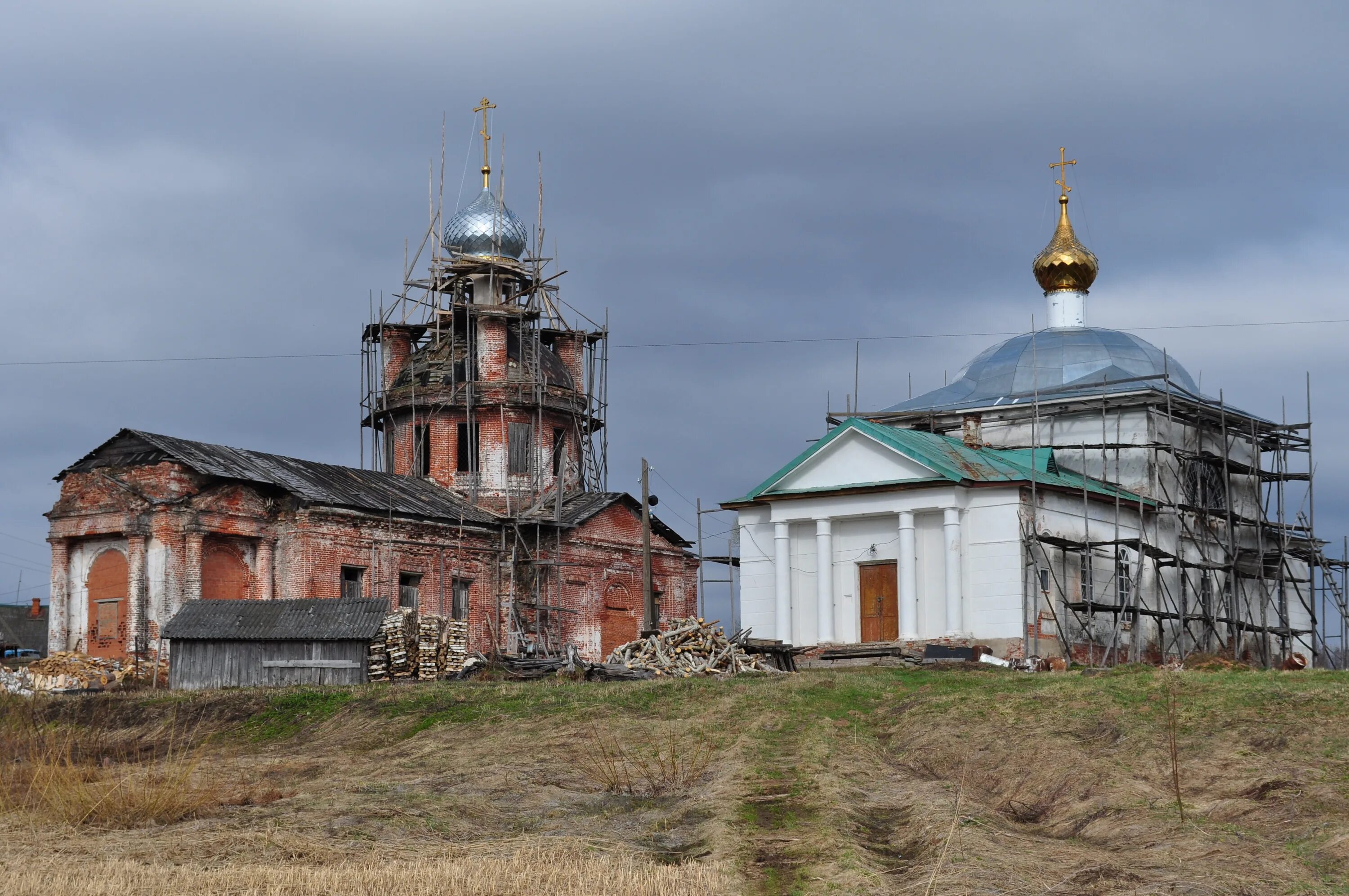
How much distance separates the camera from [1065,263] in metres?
44.0

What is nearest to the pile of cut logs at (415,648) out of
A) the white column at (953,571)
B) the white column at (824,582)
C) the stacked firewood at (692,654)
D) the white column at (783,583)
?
the stacked firewood at (692,654)

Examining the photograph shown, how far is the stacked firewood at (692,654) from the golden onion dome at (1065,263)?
17902 mm

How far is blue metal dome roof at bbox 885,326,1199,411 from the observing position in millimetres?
39156

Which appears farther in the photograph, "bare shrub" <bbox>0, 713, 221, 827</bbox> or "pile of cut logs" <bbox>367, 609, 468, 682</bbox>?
"pile of cut logs" <bbox>367, 609, 468, 682</bbox>

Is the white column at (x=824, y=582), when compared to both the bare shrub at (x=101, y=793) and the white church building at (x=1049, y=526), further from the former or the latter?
the bare shrub at (x=101, y=793)

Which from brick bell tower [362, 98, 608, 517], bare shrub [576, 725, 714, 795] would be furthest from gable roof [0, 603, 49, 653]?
bare shrub [576, 725, 714, 795]

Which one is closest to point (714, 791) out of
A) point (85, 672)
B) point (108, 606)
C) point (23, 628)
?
point (85, 672)

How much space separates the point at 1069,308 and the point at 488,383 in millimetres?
16164

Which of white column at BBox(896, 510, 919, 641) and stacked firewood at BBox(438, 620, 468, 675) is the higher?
white column at BBox(896, 510, 919, 641)

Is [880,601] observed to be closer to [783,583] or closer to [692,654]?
[783,583]

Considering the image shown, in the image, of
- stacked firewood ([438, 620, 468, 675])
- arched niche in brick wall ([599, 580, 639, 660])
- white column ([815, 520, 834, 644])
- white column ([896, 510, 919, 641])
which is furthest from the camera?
arched niche in brick wall ([599, 580, 639, 660])

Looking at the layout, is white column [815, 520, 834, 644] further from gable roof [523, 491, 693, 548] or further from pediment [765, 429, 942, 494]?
gable roof [523, 491, 693, 548]

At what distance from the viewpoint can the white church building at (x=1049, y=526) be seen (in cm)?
3219

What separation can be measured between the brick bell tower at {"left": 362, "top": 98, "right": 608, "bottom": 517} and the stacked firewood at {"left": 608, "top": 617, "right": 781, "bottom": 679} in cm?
1150
